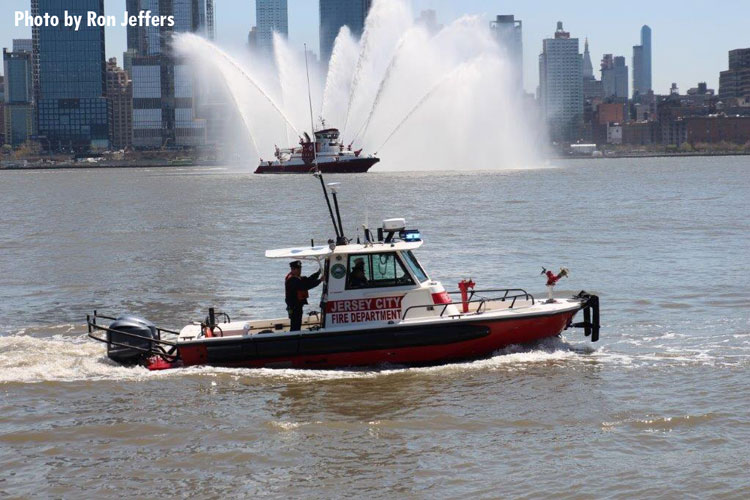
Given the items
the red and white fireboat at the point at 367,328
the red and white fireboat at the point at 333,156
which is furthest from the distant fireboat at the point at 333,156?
the red and white fireboat at the point at 367,328

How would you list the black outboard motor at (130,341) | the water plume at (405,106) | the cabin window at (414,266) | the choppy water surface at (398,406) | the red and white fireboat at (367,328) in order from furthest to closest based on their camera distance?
the water plume at (405,106)
the black outboard motor at (130,341)
the cabin window at (414,266)
the red and white fireboat at (367,328)
the choppy water surface at (398,406)

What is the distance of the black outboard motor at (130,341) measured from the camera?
18.1m

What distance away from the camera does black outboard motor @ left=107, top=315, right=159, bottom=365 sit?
18.1 m

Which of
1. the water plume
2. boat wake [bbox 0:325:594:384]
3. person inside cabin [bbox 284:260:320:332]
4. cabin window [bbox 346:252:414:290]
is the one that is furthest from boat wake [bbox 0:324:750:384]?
the water plume

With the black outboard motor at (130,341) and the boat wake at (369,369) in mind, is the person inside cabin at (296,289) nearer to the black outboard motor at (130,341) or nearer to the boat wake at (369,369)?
the boat wake at (369,369)

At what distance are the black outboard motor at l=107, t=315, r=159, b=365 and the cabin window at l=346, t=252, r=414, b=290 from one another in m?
3.43

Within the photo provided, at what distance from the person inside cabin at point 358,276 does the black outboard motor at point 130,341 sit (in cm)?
338

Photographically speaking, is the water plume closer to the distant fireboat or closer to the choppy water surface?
the distant fireboat

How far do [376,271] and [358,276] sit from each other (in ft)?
1.03

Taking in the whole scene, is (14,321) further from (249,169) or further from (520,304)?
(249,169)

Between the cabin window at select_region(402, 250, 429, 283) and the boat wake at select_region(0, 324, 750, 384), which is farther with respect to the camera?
the cabin window at select_region(402, 250, 429, 283)

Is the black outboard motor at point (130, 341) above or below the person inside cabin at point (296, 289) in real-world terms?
below

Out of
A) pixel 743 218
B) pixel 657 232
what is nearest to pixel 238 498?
pixel 657 232

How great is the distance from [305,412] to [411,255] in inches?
136
